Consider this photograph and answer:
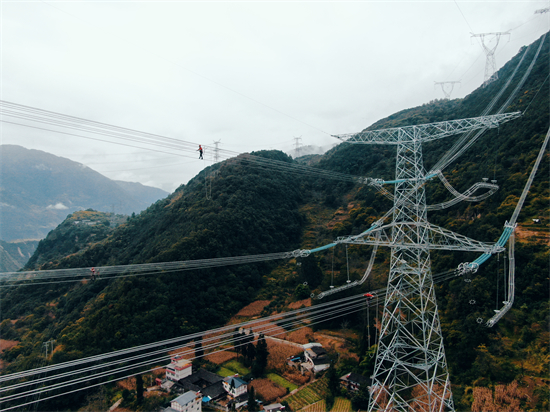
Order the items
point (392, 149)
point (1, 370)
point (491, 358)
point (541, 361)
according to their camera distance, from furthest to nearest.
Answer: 1. point (392, 149)
2. point (1, 370)
3. point (491, 358)
4. point (541, 361)

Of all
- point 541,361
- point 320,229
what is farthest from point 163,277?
point 541,361

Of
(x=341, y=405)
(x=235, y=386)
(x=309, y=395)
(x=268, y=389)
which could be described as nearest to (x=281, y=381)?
(x=268, y=389)

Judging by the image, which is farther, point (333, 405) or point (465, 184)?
point (465, 184)

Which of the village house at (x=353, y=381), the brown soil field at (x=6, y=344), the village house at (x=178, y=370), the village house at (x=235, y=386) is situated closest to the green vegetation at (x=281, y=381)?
the village house at (x=235, y=386)

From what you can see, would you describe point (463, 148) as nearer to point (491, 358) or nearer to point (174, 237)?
point (491, 358)

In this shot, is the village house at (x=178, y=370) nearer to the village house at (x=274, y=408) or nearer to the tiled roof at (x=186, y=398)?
the tiled roof at (x=186, y=398)

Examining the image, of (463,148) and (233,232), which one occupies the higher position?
(463,148)
